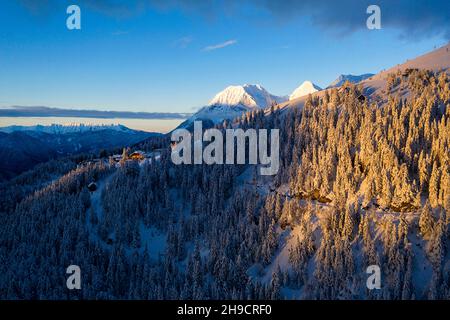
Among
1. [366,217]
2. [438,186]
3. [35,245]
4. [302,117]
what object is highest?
[302,117]

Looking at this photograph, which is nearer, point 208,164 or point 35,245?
point 35,245

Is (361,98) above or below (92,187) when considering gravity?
above

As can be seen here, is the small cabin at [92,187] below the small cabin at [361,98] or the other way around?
below

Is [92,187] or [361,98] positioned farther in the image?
[92,187]

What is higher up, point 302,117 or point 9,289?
point 302,117

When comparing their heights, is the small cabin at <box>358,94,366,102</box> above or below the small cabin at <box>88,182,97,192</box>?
above

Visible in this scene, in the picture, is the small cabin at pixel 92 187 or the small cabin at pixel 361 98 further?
the small cabin at pixel 92 187

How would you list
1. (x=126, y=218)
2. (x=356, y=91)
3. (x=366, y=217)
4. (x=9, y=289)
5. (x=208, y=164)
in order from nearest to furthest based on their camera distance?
(x=366, y=217) < (x=9, y=289) < (x=126, y=218) < (x=208, y=164) < (x=356, y=91)

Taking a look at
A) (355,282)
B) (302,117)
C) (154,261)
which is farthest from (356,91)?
(154,261)

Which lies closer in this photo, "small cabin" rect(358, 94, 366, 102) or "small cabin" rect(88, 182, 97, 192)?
"small cabin" rect(358, 94, 366, 102)
